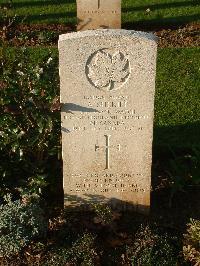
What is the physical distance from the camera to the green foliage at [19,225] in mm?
4613

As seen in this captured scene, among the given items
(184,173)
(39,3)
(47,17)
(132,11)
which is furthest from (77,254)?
(39,3)

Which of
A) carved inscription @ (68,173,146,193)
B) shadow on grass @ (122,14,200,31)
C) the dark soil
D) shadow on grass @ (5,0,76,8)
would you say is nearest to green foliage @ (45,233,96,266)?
carved inscription @ (68,173,146,193)

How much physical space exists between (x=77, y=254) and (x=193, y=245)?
103 cm

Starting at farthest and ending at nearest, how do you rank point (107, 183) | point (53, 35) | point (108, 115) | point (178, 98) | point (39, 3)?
point (39, 3) → point (53, 35) → point (178, 98) → point (107, 183) → point (108, 115)

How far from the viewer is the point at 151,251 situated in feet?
15.1

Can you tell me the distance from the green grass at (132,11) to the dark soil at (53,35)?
11.7 inches

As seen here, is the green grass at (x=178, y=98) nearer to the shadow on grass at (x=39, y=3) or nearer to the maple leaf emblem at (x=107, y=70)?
the maple leaf emblem at (x=107, y=70)

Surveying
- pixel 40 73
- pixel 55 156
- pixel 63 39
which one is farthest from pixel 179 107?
pixel 63 39

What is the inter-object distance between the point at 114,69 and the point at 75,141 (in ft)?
2.69

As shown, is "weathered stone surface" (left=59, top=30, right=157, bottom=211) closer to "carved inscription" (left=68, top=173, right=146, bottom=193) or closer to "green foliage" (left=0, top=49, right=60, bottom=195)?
"carved inscription" (left=68, top=173, right=146, bottom=193)

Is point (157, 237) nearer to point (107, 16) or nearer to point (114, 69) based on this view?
point (114, 69)

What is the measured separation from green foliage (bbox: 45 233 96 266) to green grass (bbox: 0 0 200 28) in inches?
250

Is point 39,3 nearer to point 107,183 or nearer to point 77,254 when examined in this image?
point 107,183

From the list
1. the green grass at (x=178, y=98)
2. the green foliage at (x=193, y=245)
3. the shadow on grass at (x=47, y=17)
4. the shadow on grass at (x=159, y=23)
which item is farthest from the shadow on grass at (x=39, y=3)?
the green foliage at (x=193, y=245)
